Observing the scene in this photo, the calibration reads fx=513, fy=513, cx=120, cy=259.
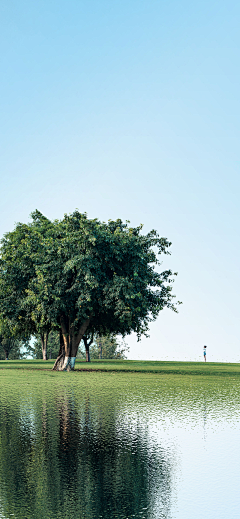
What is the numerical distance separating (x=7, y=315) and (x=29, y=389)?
75.0 feet

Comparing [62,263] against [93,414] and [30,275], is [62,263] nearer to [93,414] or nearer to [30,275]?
[30,275]

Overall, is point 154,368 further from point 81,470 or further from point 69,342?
point 81,470

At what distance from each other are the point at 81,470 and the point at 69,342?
30.8 meters

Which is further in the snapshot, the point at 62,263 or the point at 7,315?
the point at 7,315

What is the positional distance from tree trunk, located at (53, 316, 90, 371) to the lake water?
2254 centimetres

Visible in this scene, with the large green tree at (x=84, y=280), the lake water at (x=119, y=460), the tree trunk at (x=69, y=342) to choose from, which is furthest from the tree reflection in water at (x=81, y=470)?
the tree trunk at (x=69, y=342)

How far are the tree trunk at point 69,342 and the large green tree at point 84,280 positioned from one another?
0.23 ft

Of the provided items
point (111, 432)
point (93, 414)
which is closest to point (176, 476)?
point (111, 432)

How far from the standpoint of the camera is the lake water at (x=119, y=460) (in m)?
5.38

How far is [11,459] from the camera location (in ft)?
24.3

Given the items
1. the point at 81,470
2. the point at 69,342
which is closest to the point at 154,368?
the point at 69,342

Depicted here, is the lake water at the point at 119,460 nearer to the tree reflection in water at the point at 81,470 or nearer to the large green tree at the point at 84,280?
the tree reflection in water at the point at 81,470

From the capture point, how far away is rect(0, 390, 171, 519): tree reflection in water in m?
5.31

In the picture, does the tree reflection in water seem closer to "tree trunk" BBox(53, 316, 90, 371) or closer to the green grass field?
the green grass field
